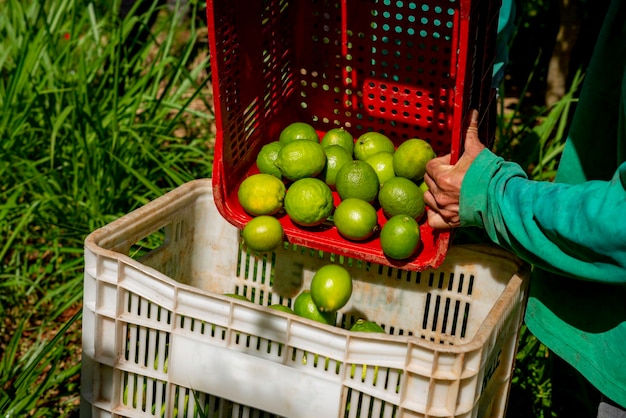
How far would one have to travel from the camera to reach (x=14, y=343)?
9.32 ft

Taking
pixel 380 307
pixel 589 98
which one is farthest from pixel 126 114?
pixel 589 98

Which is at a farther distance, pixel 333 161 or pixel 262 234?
pixel 333 161

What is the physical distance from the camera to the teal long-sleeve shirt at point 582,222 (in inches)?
63.2

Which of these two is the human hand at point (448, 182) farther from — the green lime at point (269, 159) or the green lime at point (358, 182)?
the green lime at point (269, 159)

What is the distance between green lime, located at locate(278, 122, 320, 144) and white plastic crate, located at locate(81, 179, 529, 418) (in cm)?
26

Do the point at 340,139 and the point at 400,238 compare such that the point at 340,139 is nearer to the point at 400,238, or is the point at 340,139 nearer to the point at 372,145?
the point at 372,145

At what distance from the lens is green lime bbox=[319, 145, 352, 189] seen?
2307 mm

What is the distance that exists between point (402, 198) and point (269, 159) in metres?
0.40

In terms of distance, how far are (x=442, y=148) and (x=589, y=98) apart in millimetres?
519

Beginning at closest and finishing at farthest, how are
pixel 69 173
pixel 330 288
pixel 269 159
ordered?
pixel 330 288 → pixel 269 159 → pixel 69 173

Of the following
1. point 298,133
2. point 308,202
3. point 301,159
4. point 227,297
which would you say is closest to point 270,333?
point 227,297

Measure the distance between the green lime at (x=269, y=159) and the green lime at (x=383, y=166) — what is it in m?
0.26

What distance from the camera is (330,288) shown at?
82.9 inches

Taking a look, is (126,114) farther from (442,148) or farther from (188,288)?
(188,288)
